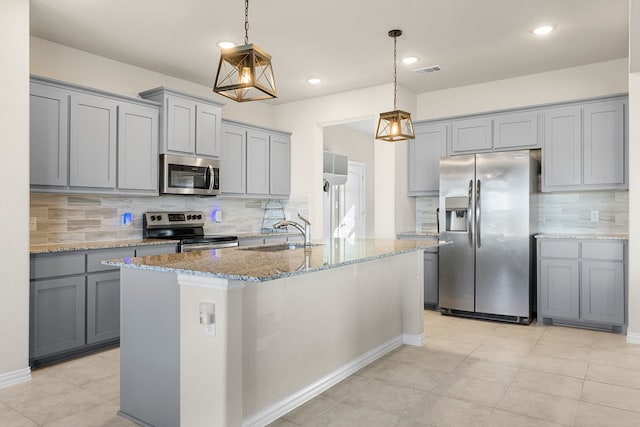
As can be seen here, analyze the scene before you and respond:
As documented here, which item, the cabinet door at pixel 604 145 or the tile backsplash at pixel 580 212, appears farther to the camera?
the tile backsplash at pixel 580 212

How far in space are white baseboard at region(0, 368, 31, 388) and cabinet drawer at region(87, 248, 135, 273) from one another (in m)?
0.80

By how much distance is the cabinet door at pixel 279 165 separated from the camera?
5832mm

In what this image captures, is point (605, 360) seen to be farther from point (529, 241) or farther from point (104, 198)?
point (104, 198)

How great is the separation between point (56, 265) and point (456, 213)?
372 centimetres

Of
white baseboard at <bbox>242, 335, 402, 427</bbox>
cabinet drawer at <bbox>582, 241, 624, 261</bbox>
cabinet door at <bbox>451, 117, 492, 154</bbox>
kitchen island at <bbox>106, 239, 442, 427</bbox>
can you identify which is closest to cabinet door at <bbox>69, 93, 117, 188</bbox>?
kitchen island at <bbox>106, 239, 442, 427</bbox>

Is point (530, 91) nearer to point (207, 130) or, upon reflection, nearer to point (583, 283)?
point (583, 283)

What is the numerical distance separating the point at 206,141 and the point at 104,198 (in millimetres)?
1146

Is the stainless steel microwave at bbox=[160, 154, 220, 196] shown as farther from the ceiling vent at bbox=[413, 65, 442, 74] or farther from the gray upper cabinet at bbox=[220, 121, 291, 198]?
the ceiling vent at bbox=[413, 65, 442, 74]

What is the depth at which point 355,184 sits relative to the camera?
8047mm

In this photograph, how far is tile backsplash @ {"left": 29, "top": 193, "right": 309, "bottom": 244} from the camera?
3.91 meters

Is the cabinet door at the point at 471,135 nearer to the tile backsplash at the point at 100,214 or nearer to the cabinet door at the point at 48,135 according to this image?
the tile backsplash at the point at 100,214

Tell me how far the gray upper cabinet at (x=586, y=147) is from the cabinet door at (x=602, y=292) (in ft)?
2.56

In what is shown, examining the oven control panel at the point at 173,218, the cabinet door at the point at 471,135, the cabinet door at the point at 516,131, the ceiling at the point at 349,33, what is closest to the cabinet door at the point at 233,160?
the oven control panel at the point at 173,218

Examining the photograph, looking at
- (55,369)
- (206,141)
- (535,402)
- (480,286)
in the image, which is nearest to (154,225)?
(206,141)
